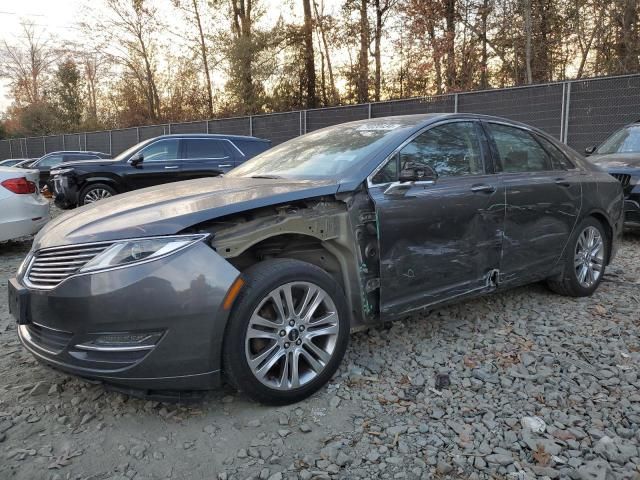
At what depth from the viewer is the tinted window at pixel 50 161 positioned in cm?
1800

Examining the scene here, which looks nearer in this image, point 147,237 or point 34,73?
point 147,237

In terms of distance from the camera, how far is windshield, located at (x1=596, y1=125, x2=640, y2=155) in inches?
291

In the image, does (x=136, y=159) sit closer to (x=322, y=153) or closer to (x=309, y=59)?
(x=322, y=153)

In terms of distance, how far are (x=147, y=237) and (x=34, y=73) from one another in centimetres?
4909

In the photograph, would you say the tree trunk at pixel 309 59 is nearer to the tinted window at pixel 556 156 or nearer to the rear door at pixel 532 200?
the tinted window at pixel 556 156

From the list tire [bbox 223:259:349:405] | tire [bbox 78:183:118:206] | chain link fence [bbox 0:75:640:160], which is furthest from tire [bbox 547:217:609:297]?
tire [bbox 78:183:118:206]

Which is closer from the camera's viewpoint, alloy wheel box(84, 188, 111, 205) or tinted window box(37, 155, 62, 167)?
alloy wheel box(84, 188, 111, 205)

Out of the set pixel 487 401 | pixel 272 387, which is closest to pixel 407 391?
pixel 487 401

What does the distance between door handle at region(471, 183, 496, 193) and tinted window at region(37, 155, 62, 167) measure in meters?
18.2

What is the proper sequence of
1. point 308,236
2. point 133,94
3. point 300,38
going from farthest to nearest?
point 133,94 → point 300,38 → point 308,236

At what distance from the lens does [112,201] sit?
3180 millimetres

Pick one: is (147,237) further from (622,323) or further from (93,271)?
(622,323)

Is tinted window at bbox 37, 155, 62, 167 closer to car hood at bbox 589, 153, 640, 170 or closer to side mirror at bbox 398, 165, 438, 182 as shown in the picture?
car hood at bbox 589, 153, 640, 170

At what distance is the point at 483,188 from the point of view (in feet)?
11.6
